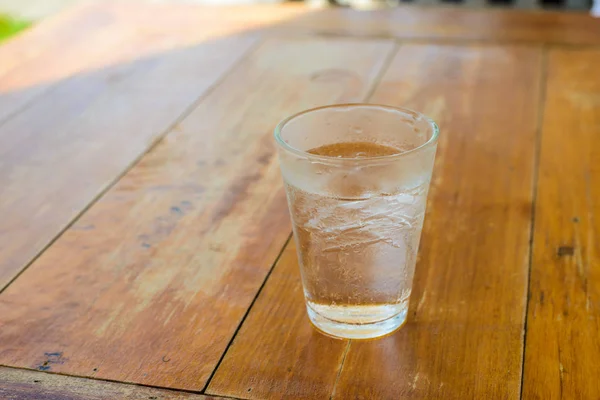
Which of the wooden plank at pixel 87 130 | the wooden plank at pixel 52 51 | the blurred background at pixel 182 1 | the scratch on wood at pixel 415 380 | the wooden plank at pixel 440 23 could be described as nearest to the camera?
the scratch on wood at pixel 415 380

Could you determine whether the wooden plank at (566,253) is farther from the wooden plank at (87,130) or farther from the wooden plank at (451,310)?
the wooden plank at (87,130)

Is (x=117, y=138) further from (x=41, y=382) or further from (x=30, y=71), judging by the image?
(x=41, y=382)

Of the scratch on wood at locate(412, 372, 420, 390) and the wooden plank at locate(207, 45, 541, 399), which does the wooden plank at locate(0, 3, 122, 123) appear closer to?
the wooden plank at locate(207, 45, 541, 399)

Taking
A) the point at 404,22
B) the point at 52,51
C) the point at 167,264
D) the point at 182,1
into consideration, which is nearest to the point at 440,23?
the point at 404,22

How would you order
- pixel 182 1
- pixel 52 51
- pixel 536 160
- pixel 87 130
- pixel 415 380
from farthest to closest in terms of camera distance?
pixel 182 1 < pixel 52 51 < pixel 87 130 < pixel 536 160 < pixel 415 380

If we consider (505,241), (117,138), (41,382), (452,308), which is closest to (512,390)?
(452,308)

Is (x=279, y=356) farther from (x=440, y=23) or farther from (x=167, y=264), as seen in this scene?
(x=440, y=23)

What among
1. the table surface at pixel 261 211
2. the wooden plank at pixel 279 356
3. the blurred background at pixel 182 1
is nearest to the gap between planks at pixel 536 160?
the table surface at pixel 261 211
